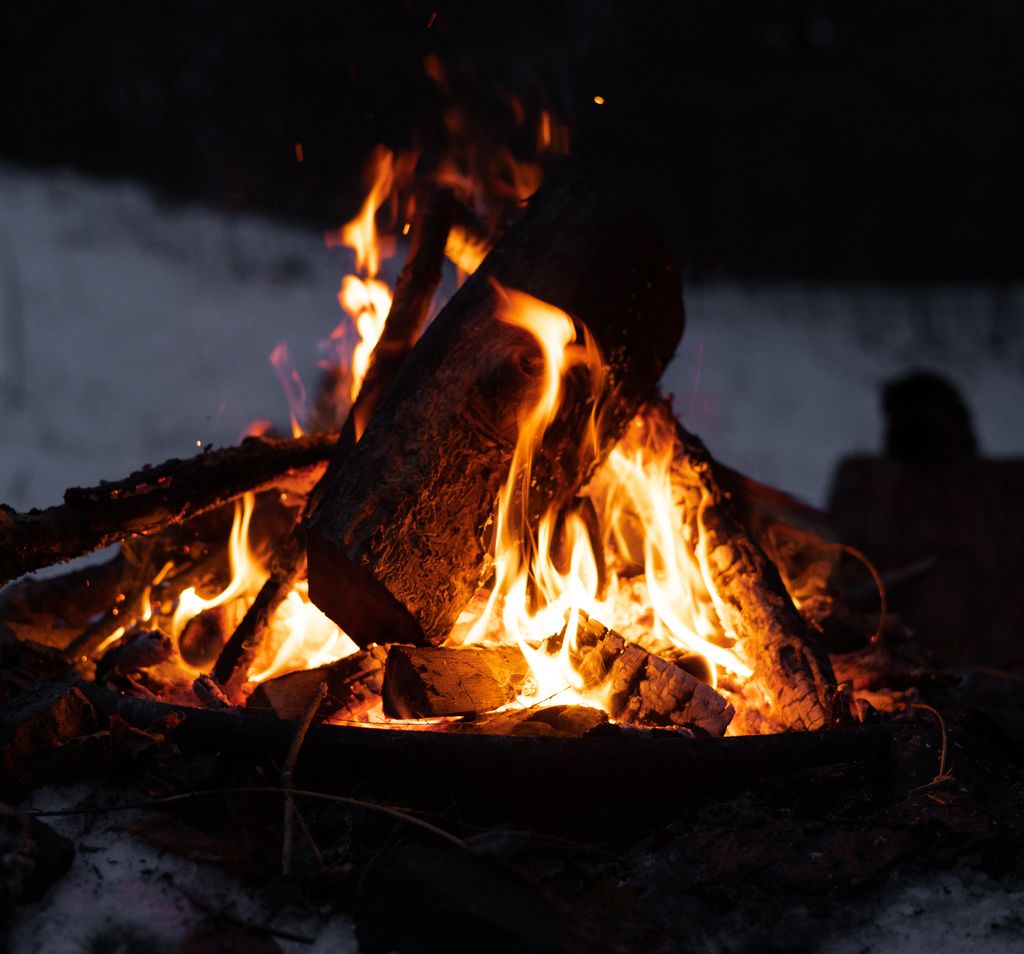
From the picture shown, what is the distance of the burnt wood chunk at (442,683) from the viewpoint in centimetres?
235

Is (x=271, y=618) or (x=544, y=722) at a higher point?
(x=271, y=618)

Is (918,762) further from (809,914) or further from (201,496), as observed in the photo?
(201,496)

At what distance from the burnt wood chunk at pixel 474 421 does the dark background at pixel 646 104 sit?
227 inches

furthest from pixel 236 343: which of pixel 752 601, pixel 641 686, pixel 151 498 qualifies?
pixel 641 686

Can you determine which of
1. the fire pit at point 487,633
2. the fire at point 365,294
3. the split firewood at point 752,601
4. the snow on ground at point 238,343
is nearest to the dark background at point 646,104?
the snow on ground at point 238,343

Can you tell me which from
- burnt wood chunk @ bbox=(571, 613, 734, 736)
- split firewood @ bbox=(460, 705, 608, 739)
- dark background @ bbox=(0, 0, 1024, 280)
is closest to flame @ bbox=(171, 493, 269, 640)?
split firewood @ bbox=(460, 705, 608, 739)

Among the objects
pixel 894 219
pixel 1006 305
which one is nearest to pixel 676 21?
pixel 894 219

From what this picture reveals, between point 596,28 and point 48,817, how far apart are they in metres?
9.07

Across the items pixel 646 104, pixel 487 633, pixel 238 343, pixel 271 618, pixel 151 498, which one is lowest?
pixel 487 633

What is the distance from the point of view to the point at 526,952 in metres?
1.59

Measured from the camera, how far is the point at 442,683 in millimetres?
2369

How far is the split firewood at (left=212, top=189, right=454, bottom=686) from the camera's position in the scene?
9.09ft

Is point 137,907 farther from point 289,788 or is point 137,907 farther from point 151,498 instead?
point 151,498

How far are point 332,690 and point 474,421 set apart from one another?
2.76 ft
